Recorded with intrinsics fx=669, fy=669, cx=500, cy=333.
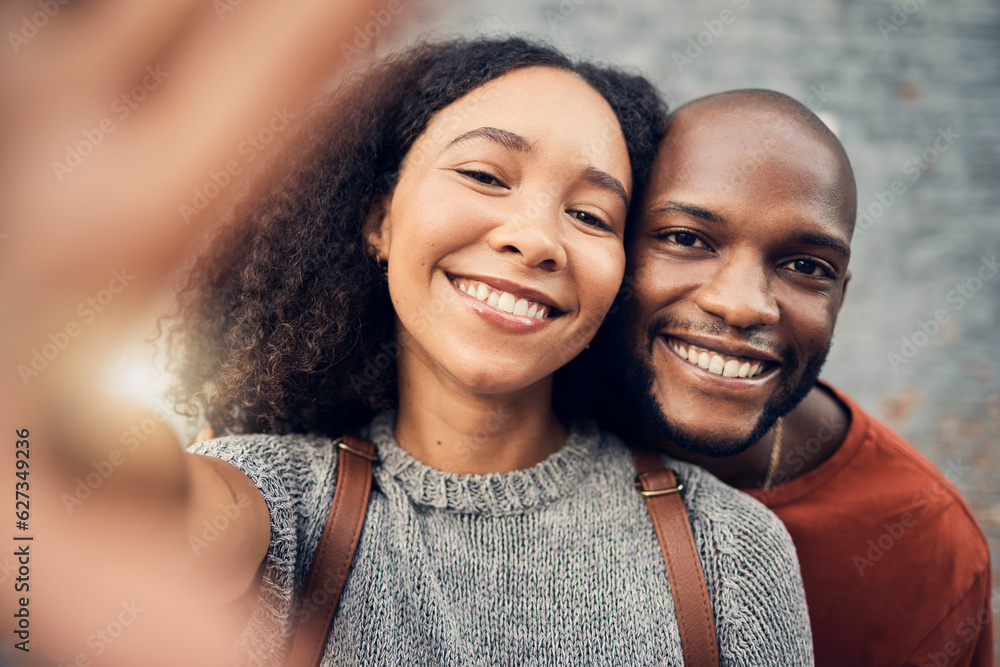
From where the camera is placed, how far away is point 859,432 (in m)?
2.37

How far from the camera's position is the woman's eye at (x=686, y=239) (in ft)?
5.92

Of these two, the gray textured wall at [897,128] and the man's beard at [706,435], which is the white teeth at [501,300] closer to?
the man's beard at [706,435]

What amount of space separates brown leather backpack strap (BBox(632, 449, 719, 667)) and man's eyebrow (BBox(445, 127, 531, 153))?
89cm

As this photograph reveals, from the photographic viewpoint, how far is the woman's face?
1.52m

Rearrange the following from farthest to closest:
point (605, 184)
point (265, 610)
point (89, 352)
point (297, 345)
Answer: point (297, 345) < point (605, 184) < point (265, 610) < point (89, 352)

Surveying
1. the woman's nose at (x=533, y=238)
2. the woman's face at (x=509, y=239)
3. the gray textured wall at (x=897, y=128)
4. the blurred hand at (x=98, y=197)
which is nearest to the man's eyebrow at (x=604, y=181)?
the woman's face at (x=509, y=239)

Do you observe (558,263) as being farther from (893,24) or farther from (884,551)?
(893,24)

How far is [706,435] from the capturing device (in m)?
1.81

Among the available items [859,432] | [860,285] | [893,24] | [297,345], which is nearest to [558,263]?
[297,345]

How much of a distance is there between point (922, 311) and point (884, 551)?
269 cm

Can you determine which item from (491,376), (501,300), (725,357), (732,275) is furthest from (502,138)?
(725,357)

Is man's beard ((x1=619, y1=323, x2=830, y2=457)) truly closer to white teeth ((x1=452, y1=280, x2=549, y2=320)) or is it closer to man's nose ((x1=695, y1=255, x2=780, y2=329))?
man's nose ((x1=695, y1=255, x2=780, y2=329))

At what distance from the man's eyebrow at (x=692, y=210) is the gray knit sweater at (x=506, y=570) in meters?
0.69

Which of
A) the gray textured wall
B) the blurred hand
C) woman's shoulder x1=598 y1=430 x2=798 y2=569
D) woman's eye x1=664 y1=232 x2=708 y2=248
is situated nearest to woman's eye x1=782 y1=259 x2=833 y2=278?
woman's eye x1=664 y1=232 x2=708 y2=248
